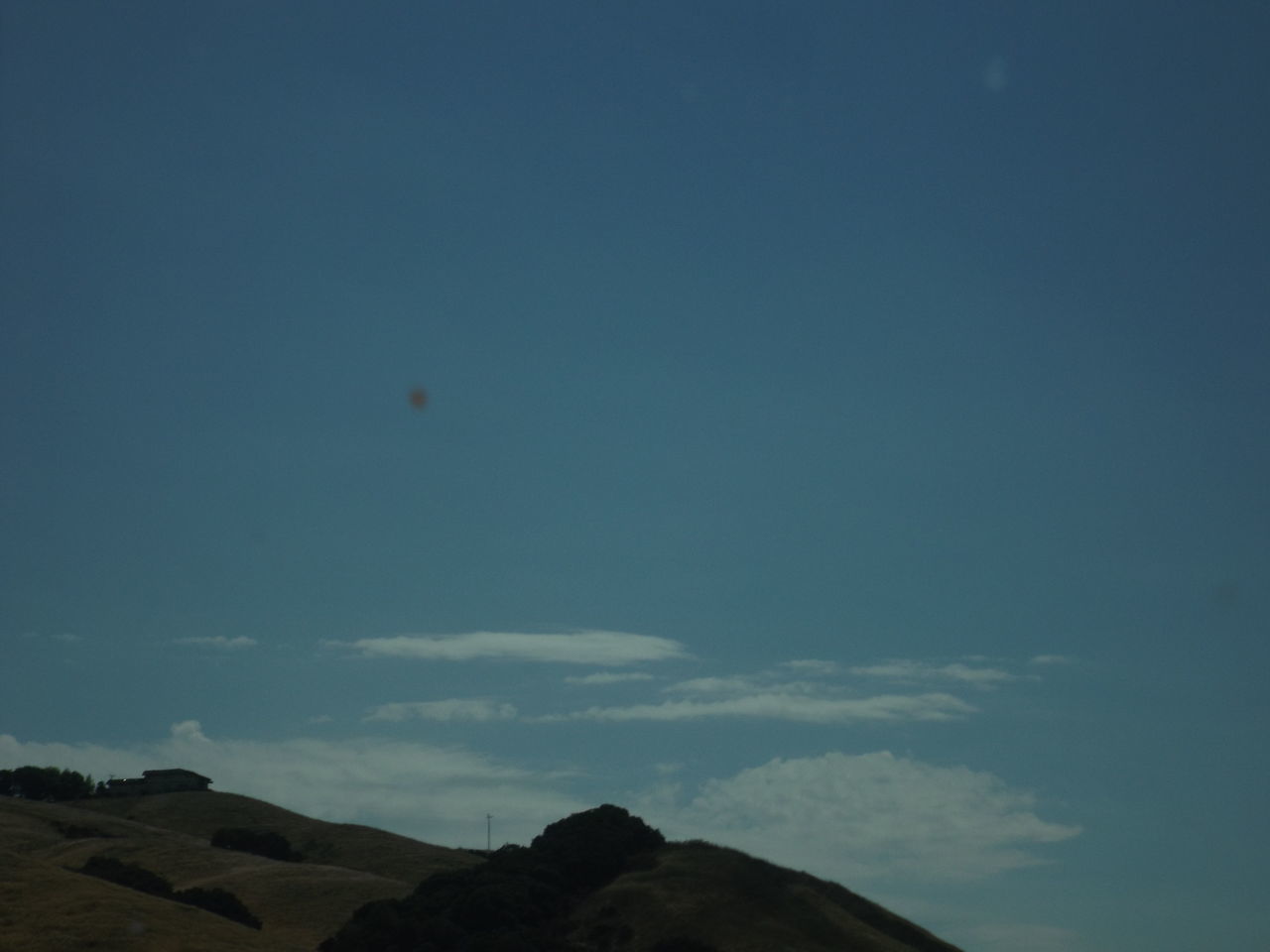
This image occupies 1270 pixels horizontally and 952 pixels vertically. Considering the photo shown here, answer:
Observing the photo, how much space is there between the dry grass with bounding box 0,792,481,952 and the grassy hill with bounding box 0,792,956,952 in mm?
112

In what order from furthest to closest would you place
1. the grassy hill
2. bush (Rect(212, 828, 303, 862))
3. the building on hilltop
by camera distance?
the building on hilltop < bush (Rect(212, 828, 303, 862)) < the grassy hill

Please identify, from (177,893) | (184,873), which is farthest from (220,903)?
(184,873)

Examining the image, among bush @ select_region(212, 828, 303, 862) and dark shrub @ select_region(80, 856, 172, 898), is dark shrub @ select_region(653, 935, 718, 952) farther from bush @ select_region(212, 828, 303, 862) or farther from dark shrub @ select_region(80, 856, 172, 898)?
bush @ select_region(212, 828, 303, 862)

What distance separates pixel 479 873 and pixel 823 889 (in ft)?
61.8

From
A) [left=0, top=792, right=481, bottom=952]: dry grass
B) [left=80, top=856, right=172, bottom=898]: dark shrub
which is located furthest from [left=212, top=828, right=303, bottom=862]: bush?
[left=80, top=856, right=172, bottom=898]: dark shrub

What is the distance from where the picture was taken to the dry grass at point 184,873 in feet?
165

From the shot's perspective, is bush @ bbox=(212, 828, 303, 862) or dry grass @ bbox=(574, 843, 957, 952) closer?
dry grass @ bbox=(574, 843, 957, 952)

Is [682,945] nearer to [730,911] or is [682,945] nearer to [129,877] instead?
[730,911]

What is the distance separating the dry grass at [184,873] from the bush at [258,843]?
7.53 feet

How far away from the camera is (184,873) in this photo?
76.8 meters

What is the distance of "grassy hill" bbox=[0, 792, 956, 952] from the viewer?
51219 mm

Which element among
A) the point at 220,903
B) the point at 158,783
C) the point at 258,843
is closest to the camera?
the point at 220,903

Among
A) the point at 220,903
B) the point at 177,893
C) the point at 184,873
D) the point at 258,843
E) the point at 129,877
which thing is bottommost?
the point at 220,903

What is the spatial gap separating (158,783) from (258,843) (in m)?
48.2
